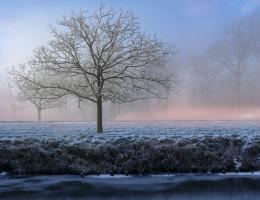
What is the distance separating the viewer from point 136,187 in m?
13.3

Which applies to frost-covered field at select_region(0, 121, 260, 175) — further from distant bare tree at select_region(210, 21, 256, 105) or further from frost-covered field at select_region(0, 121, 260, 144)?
distant bare tree at select_region(210, 21, 256, 105)

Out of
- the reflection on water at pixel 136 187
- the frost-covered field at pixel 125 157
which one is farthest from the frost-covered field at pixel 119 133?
the reflection on water at pixel 136 187

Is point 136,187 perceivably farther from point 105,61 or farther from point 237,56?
point 237,56

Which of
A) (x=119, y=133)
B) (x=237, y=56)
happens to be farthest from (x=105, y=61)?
(x=237, y=56)

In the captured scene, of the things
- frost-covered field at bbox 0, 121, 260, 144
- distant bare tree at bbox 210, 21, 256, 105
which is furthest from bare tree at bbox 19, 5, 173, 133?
distant bare tree at bbox 210, 21, 256, 105

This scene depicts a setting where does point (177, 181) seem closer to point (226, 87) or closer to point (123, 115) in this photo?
point (226, 87)

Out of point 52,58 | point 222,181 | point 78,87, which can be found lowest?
point 222,181

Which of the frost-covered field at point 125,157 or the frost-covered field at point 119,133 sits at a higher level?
the frost-covered field at point 119,133

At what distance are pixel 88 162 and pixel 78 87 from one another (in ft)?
36.8

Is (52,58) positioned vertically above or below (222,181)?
above

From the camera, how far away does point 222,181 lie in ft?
46.8

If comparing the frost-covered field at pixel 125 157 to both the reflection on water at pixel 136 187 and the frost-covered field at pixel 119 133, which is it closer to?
the reflection on water at pixel 136 187

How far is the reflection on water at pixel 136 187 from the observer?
11922 millimetres

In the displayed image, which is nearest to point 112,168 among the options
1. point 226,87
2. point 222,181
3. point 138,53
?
point 222,181
